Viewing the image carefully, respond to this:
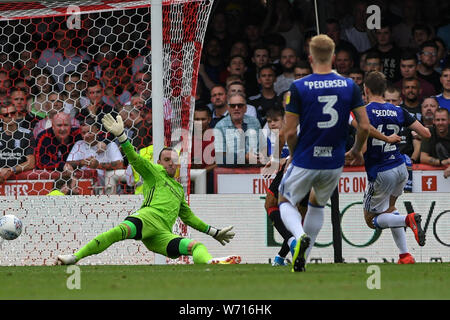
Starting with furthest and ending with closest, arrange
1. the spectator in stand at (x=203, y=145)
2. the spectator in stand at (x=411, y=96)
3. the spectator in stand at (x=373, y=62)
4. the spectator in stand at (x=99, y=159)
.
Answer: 1. the spectator in stand at (x=373, y=62)
2. the spectator in stand at (x=411, y=96)
3. the spectator in stand at (x=203, y=145)
4. the spectator in stand at (x=99, y=159)

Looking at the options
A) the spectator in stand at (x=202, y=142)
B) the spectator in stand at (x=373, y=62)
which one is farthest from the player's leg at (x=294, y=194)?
the spectator in stand at (x=373, y=62)

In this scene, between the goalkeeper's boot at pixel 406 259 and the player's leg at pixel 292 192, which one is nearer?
the player's leg at pixel 292 192

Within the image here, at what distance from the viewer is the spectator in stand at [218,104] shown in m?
13.4

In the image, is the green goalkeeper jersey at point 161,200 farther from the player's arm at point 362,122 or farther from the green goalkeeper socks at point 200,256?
the player's arm at point 362,122

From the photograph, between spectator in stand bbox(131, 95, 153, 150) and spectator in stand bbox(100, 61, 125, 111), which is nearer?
spectator in stand bbox(131, 95, 153, 150)

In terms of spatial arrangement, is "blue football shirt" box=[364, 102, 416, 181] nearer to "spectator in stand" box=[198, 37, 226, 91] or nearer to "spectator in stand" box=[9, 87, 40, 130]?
"spectator in stand" box=[198, 37, 226, 91]

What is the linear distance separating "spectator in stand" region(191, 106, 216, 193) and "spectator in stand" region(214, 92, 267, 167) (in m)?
0.10

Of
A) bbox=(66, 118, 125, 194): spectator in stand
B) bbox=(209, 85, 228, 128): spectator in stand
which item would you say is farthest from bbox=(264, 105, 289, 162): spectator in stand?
bbox=(66, 118, 125, 194): spectator in stand

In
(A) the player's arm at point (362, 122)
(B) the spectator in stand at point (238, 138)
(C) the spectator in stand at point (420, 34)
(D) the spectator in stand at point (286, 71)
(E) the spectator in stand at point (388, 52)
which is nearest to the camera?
(A) the player's arm at point (362, 122)

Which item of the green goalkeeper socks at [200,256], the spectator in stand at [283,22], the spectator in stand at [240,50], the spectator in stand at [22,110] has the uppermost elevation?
the spectator in stand at [283,22]

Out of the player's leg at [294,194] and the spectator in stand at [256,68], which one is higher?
the spectator in stand at [256,68]

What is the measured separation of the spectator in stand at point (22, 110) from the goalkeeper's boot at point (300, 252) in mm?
7224

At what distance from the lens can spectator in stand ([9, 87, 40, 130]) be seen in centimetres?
1324

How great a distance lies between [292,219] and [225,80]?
7473mm
